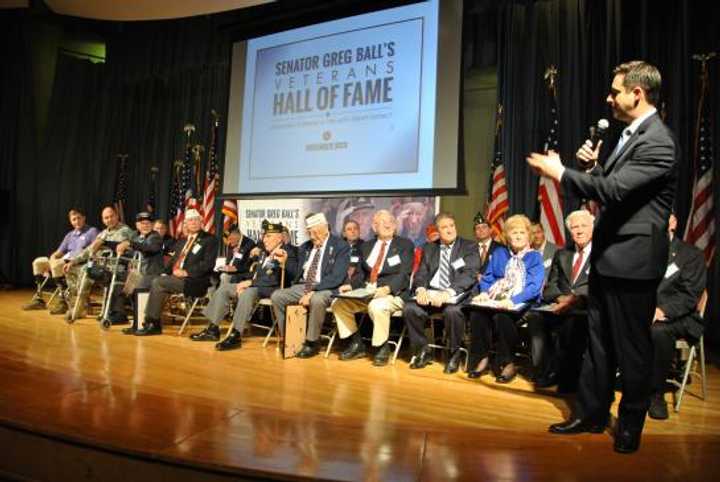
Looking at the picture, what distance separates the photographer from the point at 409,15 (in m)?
5.28

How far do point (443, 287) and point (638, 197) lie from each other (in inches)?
90.1

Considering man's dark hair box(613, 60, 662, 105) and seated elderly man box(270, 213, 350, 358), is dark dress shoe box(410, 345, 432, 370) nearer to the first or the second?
seated elderly man box(270, 213, 350, 358)

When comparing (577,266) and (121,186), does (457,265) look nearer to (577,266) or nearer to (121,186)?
(577,266)

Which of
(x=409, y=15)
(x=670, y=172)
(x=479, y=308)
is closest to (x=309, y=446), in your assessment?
(x=670, y=172)

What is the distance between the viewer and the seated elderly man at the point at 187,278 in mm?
5195

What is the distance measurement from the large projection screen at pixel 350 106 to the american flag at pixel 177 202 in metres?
1.95

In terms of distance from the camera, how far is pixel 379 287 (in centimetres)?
450

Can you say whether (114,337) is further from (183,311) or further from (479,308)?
(479,308)

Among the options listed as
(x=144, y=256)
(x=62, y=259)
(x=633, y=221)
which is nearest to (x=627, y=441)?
(x=633, y=221)

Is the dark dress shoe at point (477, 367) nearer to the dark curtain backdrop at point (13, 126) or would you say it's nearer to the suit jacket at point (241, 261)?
the suit jacket at point (241, 261)

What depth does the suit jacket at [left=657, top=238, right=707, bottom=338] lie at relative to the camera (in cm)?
322

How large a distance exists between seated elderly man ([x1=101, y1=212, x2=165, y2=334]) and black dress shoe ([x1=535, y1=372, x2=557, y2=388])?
377 cm

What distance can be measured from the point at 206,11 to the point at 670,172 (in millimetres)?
6717

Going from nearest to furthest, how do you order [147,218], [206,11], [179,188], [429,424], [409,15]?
[429,424]
[409,15]
[147,218]
[206,11]
[179,188]
